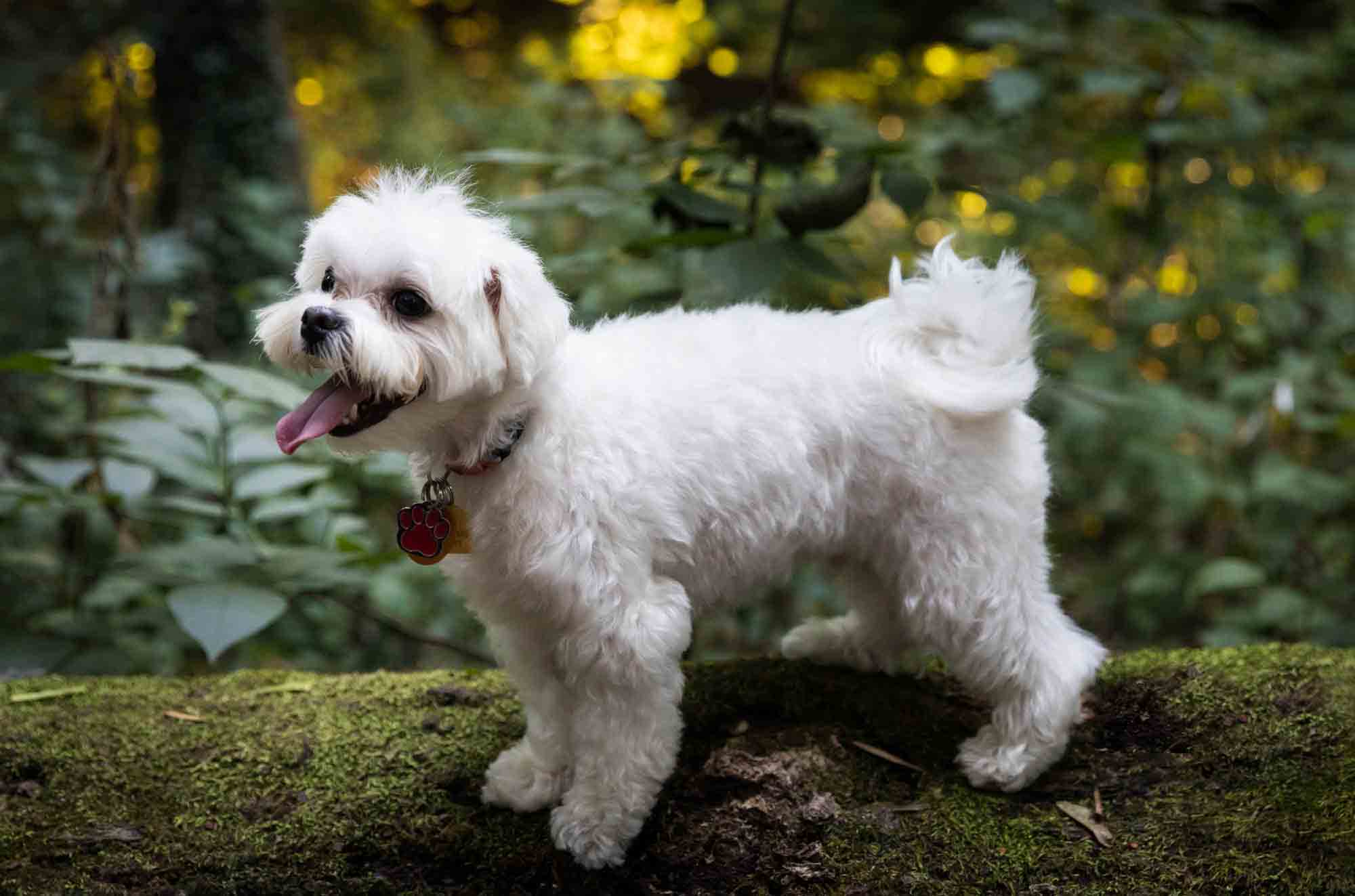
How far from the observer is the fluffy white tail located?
8.02 feet

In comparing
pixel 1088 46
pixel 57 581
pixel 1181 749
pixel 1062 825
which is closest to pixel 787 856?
pixel 1062 825

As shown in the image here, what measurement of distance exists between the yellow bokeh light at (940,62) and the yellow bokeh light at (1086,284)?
6.59 ft

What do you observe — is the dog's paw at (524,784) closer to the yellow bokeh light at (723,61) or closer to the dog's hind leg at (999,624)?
the dog's hind leg at (999,624)

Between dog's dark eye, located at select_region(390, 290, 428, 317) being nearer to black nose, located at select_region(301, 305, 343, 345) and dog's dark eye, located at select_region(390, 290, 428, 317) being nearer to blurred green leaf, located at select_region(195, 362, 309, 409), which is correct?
black nose, located at select_region(301, 305, 343, 345)

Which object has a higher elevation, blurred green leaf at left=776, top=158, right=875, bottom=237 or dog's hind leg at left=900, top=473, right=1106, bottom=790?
blurred green leaf at left=776, top=158, right=875, bottom=237

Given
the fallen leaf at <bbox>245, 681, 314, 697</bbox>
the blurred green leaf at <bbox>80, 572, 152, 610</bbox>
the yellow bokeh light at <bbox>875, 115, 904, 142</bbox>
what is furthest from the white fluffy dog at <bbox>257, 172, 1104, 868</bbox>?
the yellow bokeh light at <bbox>875, 115, 904, 142</bbox>

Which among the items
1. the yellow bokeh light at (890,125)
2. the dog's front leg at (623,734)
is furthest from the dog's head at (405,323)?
the yellow bokeh light at (890,125)

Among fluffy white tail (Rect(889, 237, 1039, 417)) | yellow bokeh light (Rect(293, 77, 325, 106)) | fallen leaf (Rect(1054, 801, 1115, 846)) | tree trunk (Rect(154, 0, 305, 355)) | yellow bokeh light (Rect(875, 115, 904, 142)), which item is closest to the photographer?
fallen leaf (Rect(1054, 801, 1115, 846))

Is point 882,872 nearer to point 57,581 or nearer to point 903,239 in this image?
point 57,581

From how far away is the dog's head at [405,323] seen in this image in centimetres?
191

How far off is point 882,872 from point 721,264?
5.12ft

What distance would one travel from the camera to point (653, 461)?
225 cm

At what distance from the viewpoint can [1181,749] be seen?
99.4 inches

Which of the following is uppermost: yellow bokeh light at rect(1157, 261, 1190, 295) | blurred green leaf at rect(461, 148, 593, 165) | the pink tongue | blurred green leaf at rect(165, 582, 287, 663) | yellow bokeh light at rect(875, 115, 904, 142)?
blurred green leaf at rect(461, 148, 593, 165)
